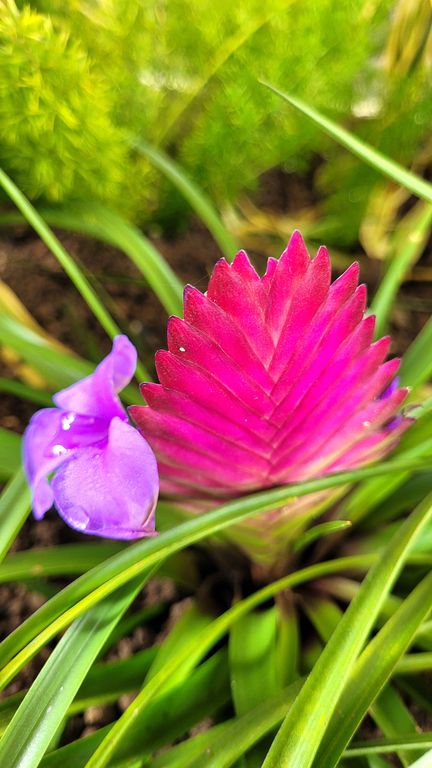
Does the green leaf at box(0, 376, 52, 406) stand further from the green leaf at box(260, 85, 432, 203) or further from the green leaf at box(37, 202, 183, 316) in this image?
the green leaf at box(260, 85, 432, 203)

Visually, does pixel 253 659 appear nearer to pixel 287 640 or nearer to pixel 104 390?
pixel 287 640

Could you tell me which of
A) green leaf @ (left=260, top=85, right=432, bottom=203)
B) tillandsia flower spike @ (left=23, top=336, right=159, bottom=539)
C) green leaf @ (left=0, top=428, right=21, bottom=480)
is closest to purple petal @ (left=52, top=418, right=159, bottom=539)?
tillandsia flower spike @ (left=23, top=336, right=159, bottom=539)

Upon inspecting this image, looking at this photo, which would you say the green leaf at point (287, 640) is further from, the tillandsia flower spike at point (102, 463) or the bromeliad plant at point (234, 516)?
the tillandsia flower spike at point (102, 463)

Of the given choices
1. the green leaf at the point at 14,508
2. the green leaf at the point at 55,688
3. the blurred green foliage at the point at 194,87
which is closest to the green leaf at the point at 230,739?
the green leaf at the point at 55,688

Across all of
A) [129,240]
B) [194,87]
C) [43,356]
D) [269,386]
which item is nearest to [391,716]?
[269,386]

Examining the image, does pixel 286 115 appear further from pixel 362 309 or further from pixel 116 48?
pixel 362 309

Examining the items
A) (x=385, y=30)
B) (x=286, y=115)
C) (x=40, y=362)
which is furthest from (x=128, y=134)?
(x=385, y=30)

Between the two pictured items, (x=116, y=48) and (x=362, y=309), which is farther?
(x=116, y=48)
